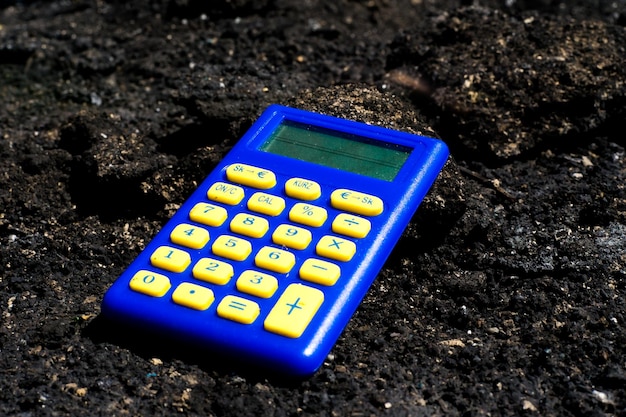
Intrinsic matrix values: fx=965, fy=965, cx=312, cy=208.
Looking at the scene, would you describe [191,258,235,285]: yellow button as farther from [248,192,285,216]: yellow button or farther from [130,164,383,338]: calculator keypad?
[248,192,285,216]: yellow button

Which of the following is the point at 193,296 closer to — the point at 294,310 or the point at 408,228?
the point at 294,310

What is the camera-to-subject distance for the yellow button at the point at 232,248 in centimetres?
125

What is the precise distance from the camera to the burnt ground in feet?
3.70

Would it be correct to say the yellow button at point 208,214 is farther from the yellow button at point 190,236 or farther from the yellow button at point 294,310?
the yellow button at point 294,310

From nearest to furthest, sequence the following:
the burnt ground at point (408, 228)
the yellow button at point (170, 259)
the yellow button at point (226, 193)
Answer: the burnt ground at point (408, 228), the yellow button at point (170, 259), the yellow button at point (226, 193)

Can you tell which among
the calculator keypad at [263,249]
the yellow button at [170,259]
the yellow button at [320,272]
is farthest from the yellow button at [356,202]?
the yellow button at [170,259]

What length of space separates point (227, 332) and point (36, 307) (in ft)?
1.01

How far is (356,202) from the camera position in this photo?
1291mm

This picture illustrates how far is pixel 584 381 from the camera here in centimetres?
113

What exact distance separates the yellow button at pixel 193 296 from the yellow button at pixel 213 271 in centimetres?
2

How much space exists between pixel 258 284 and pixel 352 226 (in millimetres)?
151

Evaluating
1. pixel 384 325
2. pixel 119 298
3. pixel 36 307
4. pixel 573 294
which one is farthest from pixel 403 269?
pixel 36 307

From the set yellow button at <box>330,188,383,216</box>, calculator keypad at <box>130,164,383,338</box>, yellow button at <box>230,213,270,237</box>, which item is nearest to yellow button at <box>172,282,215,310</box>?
calculator keypad at <box>130,164,383,338</box>

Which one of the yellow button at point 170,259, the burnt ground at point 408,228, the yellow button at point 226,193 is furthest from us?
the yellow button at point 226,193
